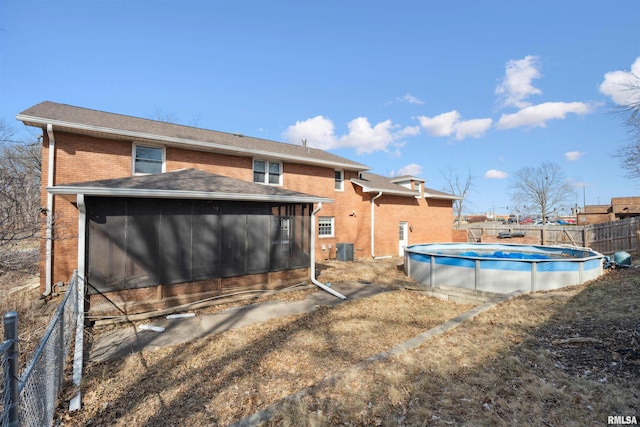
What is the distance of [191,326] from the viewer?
6.45m

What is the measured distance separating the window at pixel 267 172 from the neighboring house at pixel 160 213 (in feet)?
0.17

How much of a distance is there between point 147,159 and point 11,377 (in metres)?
10.4

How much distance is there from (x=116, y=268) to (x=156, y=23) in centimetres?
1060

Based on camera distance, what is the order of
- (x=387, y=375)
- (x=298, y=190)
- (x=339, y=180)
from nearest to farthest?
(x=387, y=375) → (x=298, y=190) → (x=339, y=180)

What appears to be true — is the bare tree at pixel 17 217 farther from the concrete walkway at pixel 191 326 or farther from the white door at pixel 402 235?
the white door at pixel 402 235

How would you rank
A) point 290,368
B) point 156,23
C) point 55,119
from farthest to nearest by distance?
point 156,23
point 55,119
point 290,368

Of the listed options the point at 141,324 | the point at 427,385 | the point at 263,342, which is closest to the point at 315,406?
the point at 427,385

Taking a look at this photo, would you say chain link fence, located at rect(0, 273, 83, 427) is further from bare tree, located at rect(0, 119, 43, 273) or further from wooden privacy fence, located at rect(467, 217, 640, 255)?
wooden privacy fence, located at rect(467, 217, 640, 255)

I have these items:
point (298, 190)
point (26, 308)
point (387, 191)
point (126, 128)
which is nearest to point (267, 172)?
point (298, 190)

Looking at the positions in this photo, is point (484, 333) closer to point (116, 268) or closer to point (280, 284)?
point (280, 284)

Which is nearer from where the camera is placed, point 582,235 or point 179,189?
point 179,189

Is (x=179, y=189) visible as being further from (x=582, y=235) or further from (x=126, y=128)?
(x=582, y=235)

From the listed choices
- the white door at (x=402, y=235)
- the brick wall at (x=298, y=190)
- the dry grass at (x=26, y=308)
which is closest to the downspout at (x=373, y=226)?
the brick wall at (x=298, y=190)

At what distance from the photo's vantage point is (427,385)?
3.82 m
